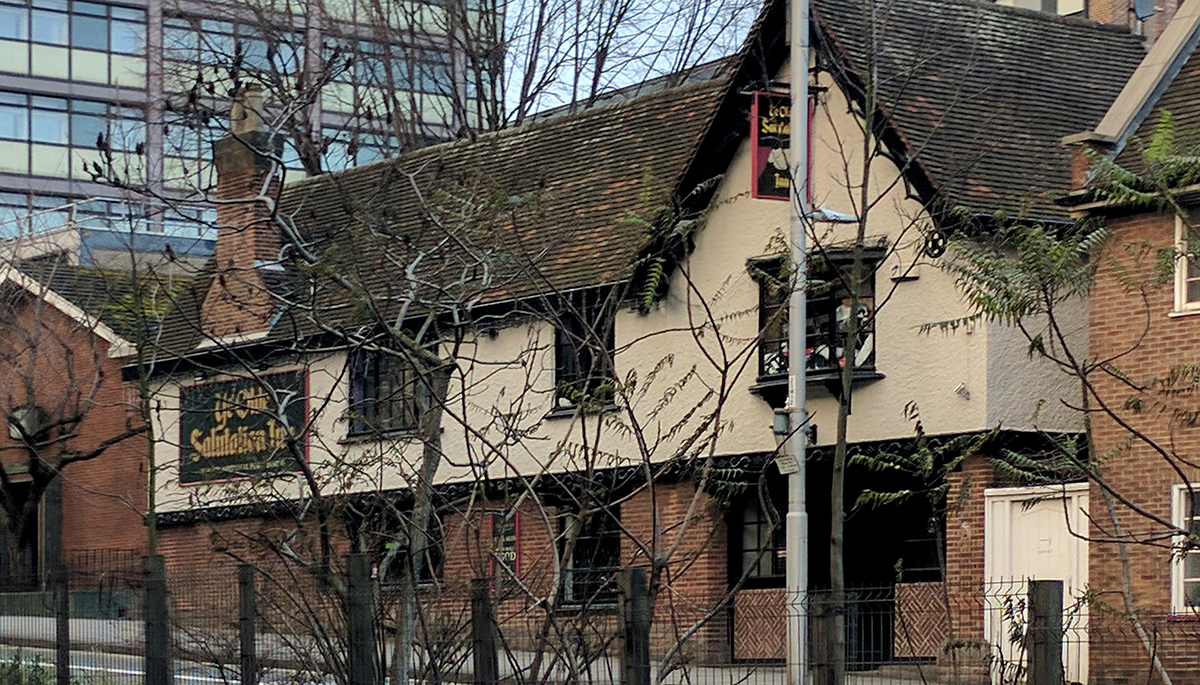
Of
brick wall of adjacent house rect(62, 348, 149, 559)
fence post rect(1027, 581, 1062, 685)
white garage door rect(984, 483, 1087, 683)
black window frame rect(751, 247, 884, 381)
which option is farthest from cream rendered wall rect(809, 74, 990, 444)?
brick wall of adjacent house rect(62, 348, 149, 559)

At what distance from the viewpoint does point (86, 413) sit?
37312 millimetres

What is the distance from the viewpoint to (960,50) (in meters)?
27.0

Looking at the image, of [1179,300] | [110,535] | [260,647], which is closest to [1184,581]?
[1179,300]

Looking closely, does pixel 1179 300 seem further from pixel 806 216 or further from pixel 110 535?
pixel 110 535

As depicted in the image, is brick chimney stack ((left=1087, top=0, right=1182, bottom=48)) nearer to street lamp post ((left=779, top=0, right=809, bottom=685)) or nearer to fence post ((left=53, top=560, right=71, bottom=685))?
street lamp post ((left=779, top=0, right=809, bottom=685))

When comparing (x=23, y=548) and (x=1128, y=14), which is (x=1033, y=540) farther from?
(x=23, y=548)

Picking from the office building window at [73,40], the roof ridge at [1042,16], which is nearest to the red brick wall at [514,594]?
the roof ridge at [1042,16]

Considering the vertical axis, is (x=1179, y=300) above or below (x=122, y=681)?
above

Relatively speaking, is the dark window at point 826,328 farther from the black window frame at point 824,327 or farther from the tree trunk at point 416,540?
the tree trunk at point 416,540

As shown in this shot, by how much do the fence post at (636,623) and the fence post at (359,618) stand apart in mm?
2048

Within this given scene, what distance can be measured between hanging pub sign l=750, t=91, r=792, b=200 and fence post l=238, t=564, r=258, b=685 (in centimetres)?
989

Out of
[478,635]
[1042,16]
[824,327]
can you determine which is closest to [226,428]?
[824,327]

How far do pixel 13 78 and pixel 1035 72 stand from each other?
42.3 meters

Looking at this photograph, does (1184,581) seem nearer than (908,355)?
Yes
